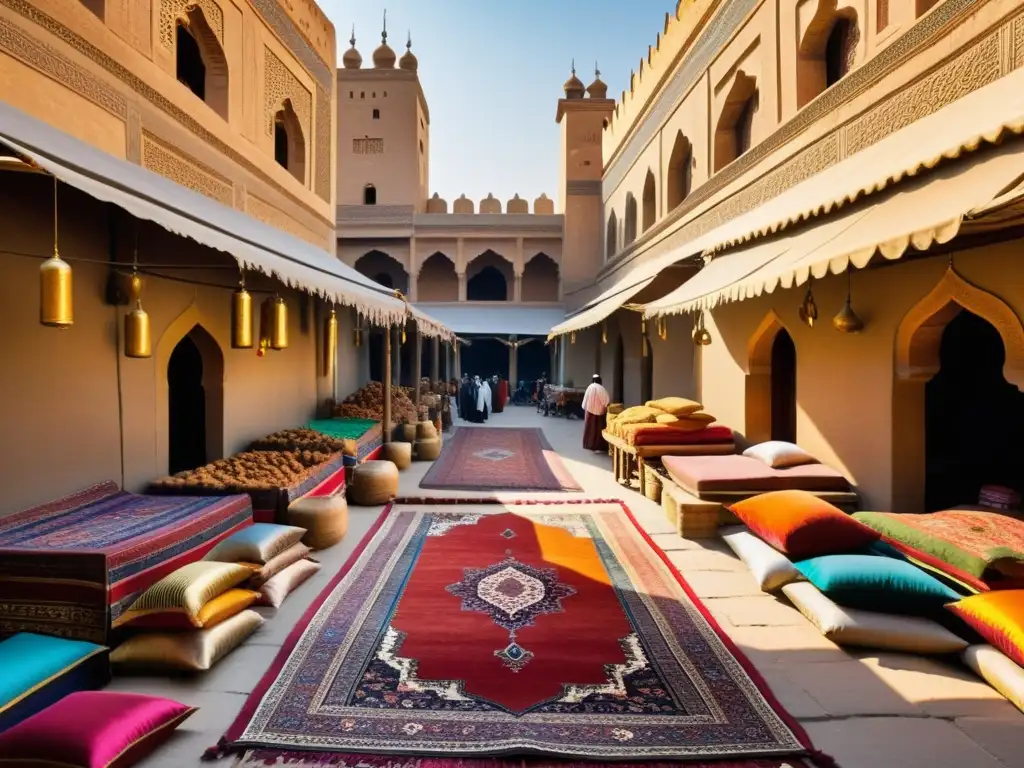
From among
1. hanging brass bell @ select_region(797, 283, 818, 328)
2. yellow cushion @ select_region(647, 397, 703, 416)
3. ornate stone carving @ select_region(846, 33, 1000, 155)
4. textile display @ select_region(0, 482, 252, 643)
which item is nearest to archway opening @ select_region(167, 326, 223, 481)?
textile display @ select_region(0, 482, 252, 643)

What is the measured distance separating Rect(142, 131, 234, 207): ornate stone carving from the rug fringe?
4.92 m

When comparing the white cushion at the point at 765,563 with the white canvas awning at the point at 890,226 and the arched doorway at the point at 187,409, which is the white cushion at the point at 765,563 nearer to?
the white canvas awning at the point at 890,226

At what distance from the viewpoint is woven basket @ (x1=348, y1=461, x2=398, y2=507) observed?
20.5 ft

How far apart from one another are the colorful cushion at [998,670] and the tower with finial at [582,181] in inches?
702

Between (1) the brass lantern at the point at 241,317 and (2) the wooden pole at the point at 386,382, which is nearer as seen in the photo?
(1) the brass lantern at the point at 241,317

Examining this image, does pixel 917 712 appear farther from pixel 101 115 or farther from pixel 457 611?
pixel 101 115

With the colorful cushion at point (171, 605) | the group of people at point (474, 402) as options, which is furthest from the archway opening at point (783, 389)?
the group of people at point (474, 402)

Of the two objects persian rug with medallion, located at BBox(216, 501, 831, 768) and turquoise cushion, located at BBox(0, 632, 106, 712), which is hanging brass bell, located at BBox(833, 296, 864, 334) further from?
turquoise cushion, located at BBox(0, 632, 106, 712)

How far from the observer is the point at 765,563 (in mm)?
3922

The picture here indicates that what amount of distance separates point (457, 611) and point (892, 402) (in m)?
3.26

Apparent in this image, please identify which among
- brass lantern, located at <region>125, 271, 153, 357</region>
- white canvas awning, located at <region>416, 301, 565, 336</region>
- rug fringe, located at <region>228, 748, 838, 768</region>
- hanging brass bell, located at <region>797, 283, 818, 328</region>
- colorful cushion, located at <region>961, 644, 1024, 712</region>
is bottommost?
rug fringe, located at <region>228, 748, 838, 768</region>

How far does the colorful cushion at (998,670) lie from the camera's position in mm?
2652

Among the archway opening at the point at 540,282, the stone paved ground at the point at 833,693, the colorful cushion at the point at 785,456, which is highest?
the archway opening at the point at 540,282

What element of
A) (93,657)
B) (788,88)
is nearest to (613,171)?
(788,88)
